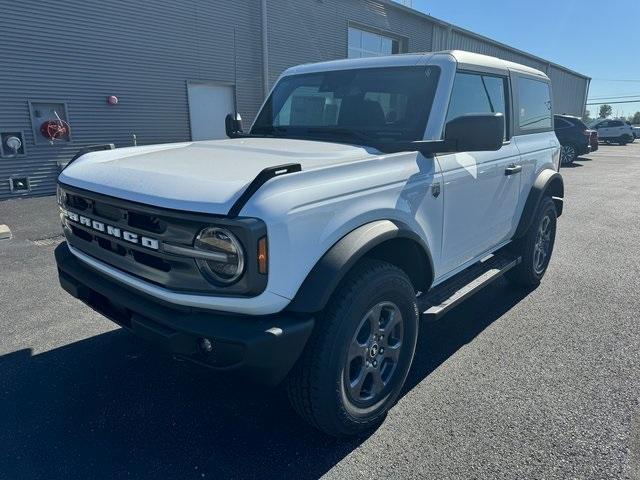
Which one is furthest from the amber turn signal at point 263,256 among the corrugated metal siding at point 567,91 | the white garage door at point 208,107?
the corrugated metal siding at point 567,91

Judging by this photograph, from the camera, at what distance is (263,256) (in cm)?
193

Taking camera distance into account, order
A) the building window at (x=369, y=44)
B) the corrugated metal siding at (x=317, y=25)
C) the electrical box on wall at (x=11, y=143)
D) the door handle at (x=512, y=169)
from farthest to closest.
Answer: the building window at (x=369, y=44) → the corrugated metal siding at (x=317, y=25) → the electrical box on wall at (x=11, y=143) → the door handle at (x=512, y=169)

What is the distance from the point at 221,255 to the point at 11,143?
9.31m

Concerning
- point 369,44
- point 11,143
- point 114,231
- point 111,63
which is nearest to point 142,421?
point 114,231

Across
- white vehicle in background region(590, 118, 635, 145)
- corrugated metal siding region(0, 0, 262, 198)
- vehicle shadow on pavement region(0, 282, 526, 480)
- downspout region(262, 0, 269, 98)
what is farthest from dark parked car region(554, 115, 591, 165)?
white vehicle in background region(590, 118, 635, 145)

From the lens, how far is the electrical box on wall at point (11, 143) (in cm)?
912

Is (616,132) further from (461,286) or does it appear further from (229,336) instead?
(229,336)

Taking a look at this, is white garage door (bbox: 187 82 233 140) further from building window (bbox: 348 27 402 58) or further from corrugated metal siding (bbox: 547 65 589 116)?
corrugated metal siding (bbox: 547 65 589 116)

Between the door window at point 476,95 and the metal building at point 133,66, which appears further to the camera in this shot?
the metal building at point 133,66

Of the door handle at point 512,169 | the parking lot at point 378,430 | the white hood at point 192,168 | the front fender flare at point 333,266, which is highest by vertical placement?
the white hood at point 192,168

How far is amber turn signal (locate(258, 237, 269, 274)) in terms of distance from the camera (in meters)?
1.91

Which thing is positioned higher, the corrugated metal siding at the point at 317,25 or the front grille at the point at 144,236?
the corrugated metal siding at the point at 317,25

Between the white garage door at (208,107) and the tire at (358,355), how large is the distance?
10154mm

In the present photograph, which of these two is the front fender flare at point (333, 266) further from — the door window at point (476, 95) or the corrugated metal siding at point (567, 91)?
the corrugated metal siding at point (567, 91)
